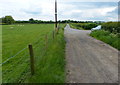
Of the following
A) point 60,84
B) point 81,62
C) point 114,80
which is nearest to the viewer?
point 60,84

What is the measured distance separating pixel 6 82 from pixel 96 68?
334 cm

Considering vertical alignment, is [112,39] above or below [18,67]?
above

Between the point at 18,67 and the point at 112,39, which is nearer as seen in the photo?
the point at 18,67

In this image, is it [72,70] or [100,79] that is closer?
[100,79]

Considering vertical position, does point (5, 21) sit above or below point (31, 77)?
above

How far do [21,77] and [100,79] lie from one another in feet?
8.52

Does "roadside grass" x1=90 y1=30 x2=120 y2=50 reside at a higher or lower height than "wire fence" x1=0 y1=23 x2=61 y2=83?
higher

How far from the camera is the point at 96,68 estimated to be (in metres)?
5.09

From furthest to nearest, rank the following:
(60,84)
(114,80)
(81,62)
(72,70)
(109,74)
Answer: (81,62) < (72,70) < (109,74) < (114,80) < (60,84)

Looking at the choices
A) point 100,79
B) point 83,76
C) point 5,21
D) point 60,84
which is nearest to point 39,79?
point 60,84

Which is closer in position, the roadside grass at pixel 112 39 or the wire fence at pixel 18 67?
the wire fence at pixel 18 67

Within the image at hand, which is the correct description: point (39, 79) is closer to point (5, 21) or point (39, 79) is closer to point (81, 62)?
point (81, 62)

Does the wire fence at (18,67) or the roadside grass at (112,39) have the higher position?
the roadside grass at (112,39)

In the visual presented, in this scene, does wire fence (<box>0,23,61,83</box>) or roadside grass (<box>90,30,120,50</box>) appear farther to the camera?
roadside grass (<box>90,30,120,50</box>)
